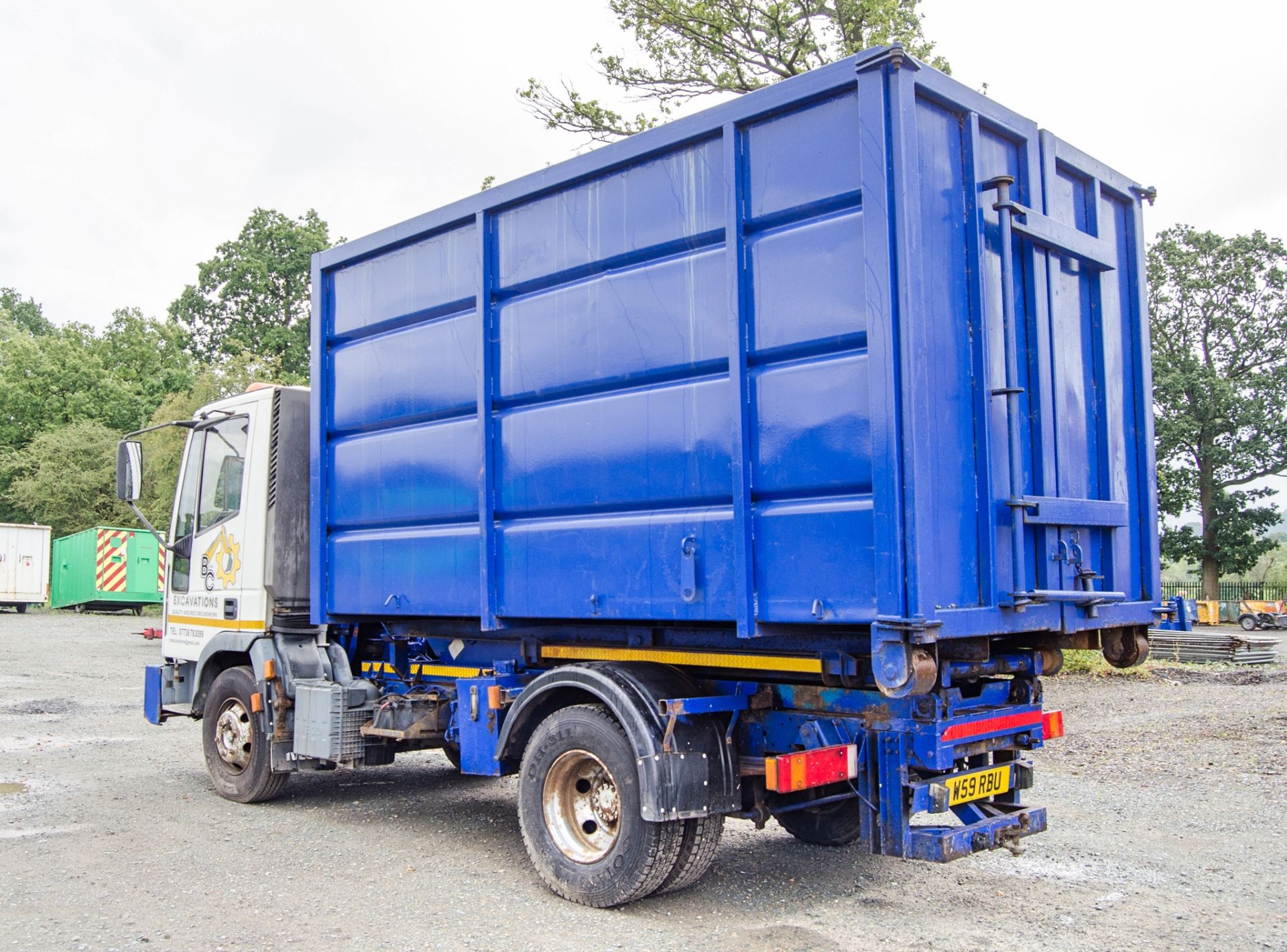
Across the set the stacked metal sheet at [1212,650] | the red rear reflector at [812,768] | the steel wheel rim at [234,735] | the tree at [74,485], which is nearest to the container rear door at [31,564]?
the tree at [74,485]

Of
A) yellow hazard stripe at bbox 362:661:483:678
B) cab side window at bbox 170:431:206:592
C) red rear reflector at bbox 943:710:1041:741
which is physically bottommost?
red rear reflector at bbox 943:710:1041:741

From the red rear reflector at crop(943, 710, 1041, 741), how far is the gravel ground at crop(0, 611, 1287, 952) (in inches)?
32.1

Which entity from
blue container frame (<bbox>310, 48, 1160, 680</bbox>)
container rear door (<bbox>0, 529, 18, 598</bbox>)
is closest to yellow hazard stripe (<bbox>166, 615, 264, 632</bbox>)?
blue container frame (<bbox>310, 48, 1160, 680</bbox>)

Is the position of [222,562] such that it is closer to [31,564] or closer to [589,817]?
[589,817]

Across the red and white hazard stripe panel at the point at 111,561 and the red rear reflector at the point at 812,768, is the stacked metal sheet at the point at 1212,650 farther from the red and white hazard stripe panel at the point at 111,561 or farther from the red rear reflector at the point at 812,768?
the red and white hazard stripe panel at the point at 111,561

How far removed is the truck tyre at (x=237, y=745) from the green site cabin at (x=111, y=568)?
77.8 feet

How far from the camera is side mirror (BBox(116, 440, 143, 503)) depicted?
7.12 m

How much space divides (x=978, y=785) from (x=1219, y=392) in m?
38.2

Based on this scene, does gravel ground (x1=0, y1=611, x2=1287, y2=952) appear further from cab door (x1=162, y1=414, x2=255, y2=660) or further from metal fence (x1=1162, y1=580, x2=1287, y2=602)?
metal fence (x1=1162, y1=580, x2=1287, y2=602)

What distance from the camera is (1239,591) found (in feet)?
134

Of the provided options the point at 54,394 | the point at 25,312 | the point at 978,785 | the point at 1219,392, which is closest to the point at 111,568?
the point at 54,394

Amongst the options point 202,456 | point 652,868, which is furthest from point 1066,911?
point 202,456

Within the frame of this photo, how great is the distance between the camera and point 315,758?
269 inches

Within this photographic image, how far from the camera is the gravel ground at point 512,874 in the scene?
15.0ft
